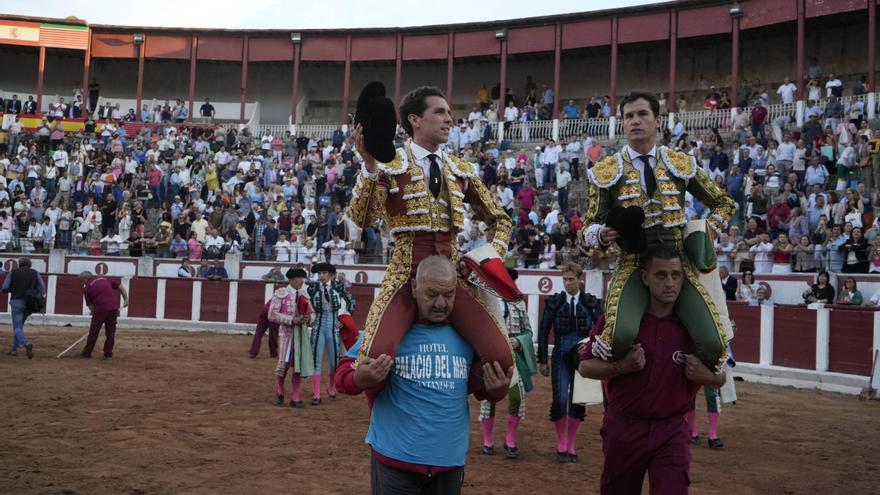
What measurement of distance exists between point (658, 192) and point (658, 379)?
870mm

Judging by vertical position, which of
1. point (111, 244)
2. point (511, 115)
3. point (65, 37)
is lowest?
point (111, 244)

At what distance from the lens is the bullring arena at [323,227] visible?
691 cm

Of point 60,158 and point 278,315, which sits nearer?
point 278,315

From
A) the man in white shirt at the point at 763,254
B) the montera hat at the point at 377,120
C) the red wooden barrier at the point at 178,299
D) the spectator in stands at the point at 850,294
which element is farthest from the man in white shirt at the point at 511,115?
the montera hat at the point at 377,120

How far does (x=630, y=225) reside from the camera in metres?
3.53

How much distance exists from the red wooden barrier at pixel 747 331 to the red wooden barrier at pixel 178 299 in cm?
1141

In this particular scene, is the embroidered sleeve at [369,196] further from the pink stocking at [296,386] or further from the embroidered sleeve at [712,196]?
the pink stocking at [296,386]

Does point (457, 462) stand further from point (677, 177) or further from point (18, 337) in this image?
point (18, 337)

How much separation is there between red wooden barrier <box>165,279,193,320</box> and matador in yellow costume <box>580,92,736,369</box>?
53.7 feet

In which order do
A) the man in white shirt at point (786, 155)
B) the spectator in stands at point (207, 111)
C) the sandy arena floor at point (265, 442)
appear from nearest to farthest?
the sandy arena floor at point (265, 442) < the man in white shirt at point (786, 155) < the spectator in stands at point (207, 111)

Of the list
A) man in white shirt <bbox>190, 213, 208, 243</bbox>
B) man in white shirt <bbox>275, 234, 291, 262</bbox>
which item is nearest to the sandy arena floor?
man in white shirt <bbox>275, 234, 291, 262</bbox>

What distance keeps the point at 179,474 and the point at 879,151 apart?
543 inches

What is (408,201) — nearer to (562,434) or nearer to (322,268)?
(562,434)

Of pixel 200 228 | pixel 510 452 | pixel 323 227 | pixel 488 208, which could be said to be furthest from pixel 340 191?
pixel 488 208
